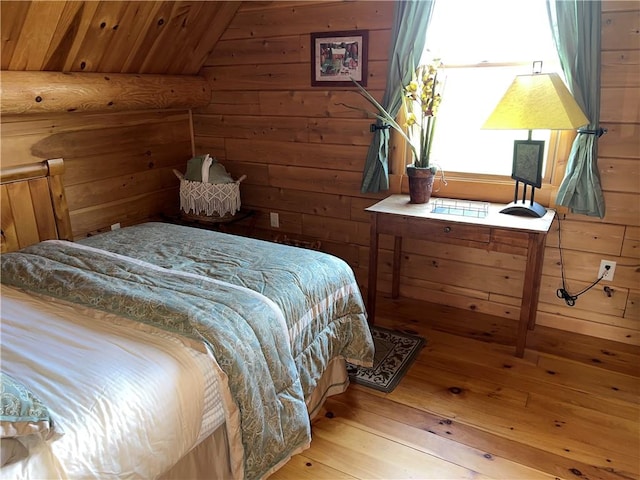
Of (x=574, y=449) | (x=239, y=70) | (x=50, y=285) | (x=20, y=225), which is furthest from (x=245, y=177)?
(x=574, y=449)

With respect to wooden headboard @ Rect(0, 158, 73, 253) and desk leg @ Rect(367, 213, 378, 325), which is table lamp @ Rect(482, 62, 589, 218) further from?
wooden headboard @ Rect(0, 158, 73, 253)

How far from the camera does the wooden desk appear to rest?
233 cm

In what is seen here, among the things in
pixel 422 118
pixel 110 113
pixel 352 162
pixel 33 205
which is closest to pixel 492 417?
pixel 422 118

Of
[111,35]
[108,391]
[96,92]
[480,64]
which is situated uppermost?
[111,35]

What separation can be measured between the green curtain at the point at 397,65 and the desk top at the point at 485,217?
7.7 inches

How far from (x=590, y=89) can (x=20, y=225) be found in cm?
305

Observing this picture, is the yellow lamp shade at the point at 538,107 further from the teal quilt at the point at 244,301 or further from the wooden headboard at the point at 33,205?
the wooden headboard at the point at 33,205

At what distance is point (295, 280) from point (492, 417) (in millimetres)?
1048

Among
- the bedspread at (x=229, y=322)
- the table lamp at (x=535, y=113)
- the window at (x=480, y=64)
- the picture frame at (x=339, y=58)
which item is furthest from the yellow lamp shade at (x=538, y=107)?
the bedspread at (x=229, y=322)

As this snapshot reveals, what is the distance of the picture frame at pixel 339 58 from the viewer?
2912 mm

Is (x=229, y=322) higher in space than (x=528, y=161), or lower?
lower

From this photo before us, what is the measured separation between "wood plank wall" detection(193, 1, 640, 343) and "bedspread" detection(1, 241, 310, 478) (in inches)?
63.1

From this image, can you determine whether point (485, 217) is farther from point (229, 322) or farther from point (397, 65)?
point (229, 322)

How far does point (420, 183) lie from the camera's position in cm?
271
